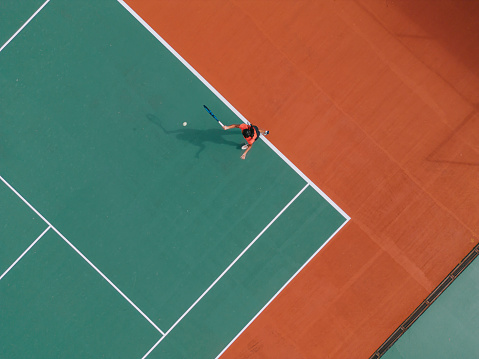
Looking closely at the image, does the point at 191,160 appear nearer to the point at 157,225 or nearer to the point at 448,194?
the point at 157,225

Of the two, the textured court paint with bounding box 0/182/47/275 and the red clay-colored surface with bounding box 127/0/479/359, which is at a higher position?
the red clay-colored surface with bounding box 127/0/479/359

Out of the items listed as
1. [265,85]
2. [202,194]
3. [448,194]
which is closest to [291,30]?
[265,85]

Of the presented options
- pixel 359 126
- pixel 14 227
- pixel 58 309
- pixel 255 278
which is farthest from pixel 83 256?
pixel 359 126

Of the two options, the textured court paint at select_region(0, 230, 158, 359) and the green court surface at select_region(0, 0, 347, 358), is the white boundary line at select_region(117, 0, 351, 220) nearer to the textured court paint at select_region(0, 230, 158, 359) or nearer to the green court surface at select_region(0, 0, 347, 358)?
the green court surface at select_region(0, 0, 347, 358)

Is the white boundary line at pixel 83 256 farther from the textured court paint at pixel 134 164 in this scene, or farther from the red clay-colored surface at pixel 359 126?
the red clay-colored surface at pixel 359 126

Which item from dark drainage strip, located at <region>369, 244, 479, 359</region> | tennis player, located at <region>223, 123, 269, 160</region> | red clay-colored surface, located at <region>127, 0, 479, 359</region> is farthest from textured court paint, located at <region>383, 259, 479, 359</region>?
tennis player, located at <region>223, 123, 269, 160</region>

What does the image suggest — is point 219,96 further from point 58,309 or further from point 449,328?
point 449,328
